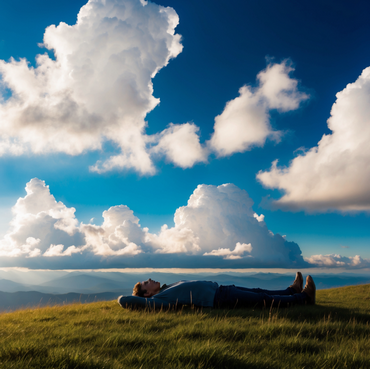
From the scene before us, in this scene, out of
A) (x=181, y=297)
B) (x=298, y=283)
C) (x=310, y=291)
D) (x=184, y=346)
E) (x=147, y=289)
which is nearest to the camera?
(x=184, y=346)

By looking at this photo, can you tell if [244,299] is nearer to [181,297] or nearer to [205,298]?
[205,298]

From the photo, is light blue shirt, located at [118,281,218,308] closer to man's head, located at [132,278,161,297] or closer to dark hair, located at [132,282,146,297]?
man's head, located at [132,278,161,297]

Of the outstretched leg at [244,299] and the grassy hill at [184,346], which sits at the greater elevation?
the grassy hill at [184,346]

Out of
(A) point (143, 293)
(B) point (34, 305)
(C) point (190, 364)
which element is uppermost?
(C) point (190, 364)

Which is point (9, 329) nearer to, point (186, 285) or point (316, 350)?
point (186, 285)

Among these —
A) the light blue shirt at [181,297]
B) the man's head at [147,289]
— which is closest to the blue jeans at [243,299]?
the light blue shirt at [181,297]

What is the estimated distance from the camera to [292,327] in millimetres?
4656

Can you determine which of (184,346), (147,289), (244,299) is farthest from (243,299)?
(184,346)

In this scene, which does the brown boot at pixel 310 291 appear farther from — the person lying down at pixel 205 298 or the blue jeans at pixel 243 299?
the blue jeans at pixel 243 299

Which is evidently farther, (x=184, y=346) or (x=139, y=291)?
(x=139, y=291)

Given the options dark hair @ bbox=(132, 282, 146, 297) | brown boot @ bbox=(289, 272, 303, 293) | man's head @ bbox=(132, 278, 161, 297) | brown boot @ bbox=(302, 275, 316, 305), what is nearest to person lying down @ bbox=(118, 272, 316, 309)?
brown boot @ bbox=(302, 275, 316, 305)

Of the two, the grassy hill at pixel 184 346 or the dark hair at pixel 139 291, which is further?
the dark hair at pixel 139 291

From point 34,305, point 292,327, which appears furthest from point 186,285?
point 34,305

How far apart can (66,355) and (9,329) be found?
293 cm
